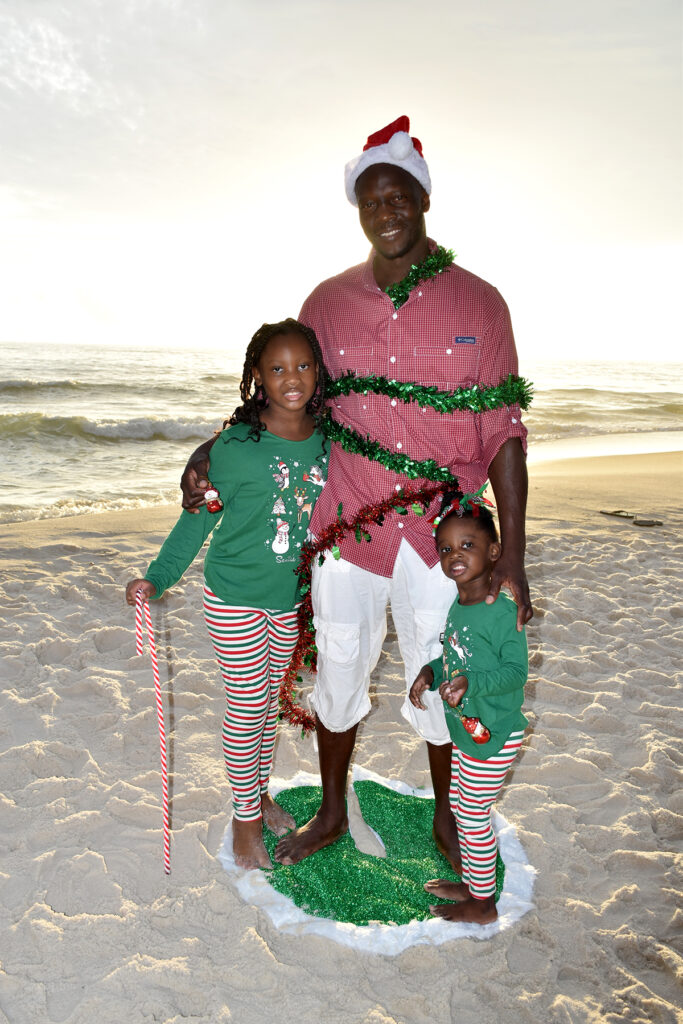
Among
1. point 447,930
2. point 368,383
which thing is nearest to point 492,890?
point 447,930

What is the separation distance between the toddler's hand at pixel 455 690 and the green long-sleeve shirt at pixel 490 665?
32 mm

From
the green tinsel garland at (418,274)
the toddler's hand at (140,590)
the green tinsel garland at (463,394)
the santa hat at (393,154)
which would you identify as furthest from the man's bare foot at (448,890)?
the santa hat at (393,154)

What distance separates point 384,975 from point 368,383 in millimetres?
1889

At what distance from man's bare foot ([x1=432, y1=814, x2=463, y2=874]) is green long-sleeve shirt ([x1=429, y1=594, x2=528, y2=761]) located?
0.65 meters

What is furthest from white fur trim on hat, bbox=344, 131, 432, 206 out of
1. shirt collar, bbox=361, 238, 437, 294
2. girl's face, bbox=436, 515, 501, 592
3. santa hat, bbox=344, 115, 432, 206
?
girl's face, bbox=436, 515, 501, 592

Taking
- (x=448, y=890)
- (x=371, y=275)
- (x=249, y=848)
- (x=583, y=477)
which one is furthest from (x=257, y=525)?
(x=583, y=477)

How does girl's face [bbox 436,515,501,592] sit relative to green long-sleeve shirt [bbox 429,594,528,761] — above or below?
above

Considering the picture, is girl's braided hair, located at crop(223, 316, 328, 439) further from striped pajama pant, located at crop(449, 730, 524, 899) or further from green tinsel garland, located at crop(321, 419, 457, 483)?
striped pajama pant, located at crop(449, 730, 524, 899)

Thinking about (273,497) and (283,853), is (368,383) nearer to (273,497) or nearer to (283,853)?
(273,497)

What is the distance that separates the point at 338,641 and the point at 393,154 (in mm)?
1600

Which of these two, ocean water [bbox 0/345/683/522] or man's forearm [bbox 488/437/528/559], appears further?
ocean water [bbox 0/345/683/522]

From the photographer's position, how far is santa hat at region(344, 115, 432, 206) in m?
2.16

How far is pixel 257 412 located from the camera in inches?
93.5

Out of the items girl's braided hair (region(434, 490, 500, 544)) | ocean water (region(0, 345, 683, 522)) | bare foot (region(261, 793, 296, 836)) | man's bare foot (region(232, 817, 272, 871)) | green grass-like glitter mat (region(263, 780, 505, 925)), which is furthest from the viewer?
ocean water (region(0, 345, 683, 522))
